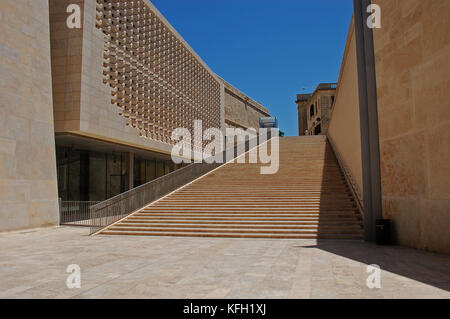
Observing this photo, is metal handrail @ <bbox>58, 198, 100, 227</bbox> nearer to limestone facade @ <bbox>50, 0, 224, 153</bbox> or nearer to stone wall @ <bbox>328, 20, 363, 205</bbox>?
limestone facade @ <bbox>50, 0, 224, 153</bbox>

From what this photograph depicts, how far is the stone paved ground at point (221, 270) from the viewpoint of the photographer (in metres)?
4.27

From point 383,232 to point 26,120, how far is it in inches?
457

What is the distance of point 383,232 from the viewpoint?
7965 millimetres

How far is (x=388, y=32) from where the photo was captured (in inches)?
320

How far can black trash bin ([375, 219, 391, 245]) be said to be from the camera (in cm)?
796

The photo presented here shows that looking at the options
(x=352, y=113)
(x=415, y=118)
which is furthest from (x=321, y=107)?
(x=415, y=118)

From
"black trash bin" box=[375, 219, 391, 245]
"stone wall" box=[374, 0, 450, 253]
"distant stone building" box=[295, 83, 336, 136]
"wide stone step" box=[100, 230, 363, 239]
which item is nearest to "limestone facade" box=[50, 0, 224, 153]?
"wide stone step" box=[100, 230, 363, 239]

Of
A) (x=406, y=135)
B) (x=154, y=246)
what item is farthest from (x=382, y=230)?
(x=154, y=246)

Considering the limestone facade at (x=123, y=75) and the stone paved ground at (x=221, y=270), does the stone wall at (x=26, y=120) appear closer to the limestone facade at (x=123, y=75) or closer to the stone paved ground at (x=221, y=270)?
the limestone facade at (x=123, y=75)

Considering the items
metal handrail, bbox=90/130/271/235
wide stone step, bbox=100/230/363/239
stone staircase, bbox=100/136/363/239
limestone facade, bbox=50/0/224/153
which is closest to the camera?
wide stone step, bbox=100/230/363/239

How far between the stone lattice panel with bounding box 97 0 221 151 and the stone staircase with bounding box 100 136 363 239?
21.5 ft

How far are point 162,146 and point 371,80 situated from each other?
1627 centimetres

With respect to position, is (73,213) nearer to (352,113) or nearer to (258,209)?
(258,209)

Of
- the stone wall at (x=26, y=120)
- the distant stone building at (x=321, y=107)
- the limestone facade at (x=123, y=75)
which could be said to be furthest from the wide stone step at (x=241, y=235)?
the distant stone building at (x=321, y=107)
